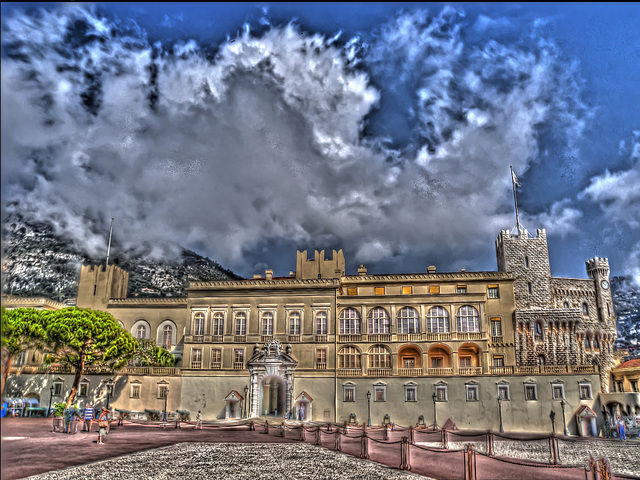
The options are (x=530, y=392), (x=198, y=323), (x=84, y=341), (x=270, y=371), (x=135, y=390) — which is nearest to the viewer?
(x=530, y=392)

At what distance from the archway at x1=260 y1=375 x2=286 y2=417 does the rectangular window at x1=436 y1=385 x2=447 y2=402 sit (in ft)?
44.7

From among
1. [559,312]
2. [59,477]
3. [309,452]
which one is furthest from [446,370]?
[59,477]

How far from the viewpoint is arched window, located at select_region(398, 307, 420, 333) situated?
156 feet

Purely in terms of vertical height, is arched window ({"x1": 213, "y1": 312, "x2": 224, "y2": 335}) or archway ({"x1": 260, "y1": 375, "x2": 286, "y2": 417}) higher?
arched window ({"x1": 213, "y1": 312, "x2": 224, "y2": 335})

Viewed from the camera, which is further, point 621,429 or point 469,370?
point 469,370

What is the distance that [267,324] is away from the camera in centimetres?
4831

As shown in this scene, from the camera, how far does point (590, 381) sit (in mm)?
42406

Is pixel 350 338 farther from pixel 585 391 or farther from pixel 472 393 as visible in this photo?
pixel 585 391

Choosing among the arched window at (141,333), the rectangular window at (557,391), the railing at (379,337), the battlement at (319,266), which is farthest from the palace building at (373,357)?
the battlement at (319,266)

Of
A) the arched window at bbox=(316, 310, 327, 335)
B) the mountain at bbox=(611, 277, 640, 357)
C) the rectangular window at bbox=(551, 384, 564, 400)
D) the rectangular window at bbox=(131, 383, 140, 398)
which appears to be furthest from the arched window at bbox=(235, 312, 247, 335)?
the mountain at bbox=(611, 277, 640, 357)

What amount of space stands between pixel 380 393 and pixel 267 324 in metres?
11.7

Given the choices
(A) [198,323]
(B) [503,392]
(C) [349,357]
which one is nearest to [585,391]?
(B) [503,392]

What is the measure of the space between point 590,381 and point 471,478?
107ft

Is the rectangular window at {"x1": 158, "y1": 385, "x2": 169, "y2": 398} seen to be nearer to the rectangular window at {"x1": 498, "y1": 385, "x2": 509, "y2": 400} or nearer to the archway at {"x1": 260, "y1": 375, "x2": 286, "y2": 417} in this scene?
the archway at {"x1": 260, "y1": 375, "x2": 286, "y2": 417}
